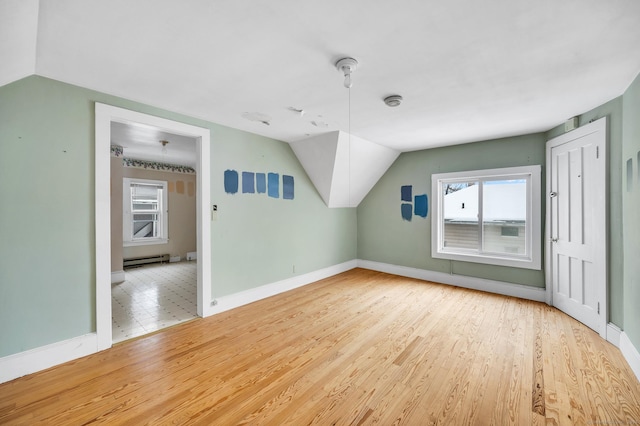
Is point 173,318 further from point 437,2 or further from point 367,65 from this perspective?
point 437,2

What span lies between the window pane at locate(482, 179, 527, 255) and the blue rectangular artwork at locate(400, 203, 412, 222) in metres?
1.18

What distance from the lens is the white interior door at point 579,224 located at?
2.70 meters

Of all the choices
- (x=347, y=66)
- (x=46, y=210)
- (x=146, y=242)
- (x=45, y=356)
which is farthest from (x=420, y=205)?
(x=146, y=242)

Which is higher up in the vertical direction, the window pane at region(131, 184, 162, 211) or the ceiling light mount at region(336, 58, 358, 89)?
the ceiling light mount at region(336, 58, 358, 89)

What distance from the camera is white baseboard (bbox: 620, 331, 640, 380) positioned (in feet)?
6.70

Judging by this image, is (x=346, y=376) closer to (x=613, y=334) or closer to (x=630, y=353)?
(x=630, y=353)

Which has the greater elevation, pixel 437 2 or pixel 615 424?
pixel 437 2

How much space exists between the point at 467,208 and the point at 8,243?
549 centimetres

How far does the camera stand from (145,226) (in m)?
6.51

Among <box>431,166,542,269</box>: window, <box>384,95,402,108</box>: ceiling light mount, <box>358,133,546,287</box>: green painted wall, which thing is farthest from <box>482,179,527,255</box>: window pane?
<box>384,95,402,108</box>: ceiling light mount

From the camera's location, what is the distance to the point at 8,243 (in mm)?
2012

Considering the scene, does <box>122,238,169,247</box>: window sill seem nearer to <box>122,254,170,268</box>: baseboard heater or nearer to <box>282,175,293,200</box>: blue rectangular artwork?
<box>122,254,170,268</box>: baseboard heater

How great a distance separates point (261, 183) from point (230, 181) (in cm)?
50

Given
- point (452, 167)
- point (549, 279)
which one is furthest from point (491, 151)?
point (549, 279)
